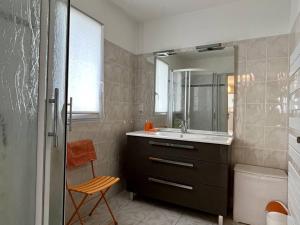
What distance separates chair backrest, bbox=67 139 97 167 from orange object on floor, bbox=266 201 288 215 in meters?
1.76

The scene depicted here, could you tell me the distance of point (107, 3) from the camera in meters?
2.36

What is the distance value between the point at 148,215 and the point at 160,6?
2434 millimetres

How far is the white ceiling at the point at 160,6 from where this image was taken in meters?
2.36

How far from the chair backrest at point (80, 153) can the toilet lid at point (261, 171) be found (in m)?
1.52

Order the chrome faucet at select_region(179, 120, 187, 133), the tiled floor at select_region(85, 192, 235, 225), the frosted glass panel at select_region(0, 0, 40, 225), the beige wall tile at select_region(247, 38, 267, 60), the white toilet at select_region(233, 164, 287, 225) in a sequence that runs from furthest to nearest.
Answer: the chrome faucet at select_region(179, 120, 187, 133), the beige wall tile at select_region(247, 38, 267, 60), the tiled floor at select_region(85, 192, 235, 225), the white toilet at select_region(233, 164, 287, 225), the frosted glass panel at select_region(0, 0, 40, 225)

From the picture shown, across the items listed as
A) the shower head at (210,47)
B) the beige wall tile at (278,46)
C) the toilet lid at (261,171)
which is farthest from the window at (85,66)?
the beige wall tile at (278,46)

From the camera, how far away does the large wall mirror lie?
92.7 inches

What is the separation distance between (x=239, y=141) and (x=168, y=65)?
51.9 inches

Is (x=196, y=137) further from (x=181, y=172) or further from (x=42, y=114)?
(x=42, y=114)

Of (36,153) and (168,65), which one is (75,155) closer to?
(36,153)

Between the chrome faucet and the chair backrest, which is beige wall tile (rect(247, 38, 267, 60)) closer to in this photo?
the chrome faucet

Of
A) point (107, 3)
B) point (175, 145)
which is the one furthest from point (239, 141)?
point (107, 3)

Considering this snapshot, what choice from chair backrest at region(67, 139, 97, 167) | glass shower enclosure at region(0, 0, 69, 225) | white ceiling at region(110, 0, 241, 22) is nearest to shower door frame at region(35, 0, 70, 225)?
glass shower enclosure at region(0, 0, 69, 225)

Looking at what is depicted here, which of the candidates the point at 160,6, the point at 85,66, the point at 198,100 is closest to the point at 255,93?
the point at 198,100
